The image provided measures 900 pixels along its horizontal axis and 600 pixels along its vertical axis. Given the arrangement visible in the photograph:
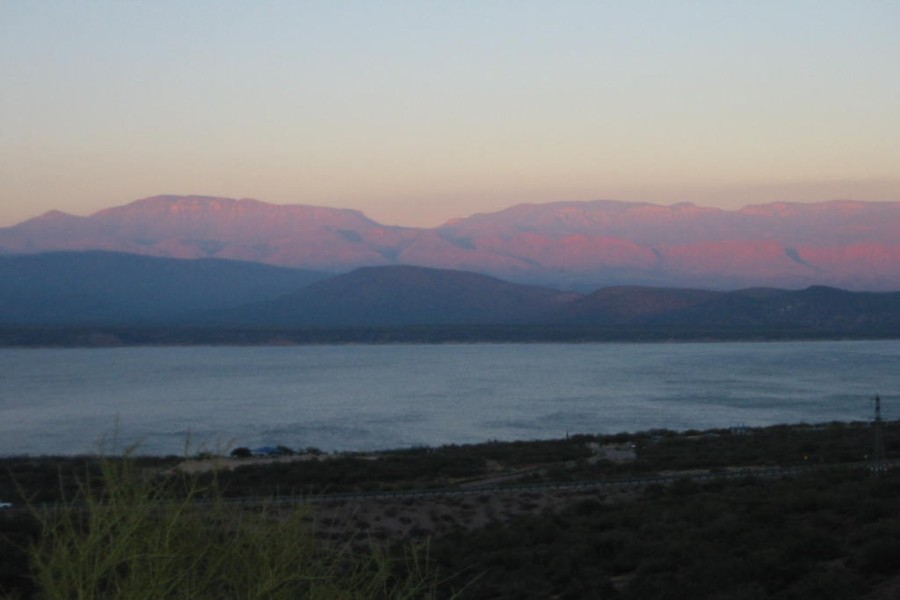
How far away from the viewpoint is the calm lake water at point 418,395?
47562 mm

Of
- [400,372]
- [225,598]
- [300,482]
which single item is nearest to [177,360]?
[400,372]

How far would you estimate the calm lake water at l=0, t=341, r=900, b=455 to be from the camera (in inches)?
1873

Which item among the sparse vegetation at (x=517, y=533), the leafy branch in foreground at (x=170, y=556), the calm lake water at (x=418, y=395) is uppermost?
the leafy branch in foreground at (x=170, y=556)

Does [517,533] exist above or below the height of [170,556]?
below

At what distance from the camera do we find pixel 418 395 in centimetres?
6806

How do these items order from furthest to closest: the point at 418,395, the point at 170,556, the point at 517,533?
the point at 418,395
the point at 517,533
the point at 170,556

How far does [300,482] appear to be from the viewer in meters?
23.9

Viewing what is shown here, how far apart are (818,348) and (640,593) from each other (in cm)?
11825

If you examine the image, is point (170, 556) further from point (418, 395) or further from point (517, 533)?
point (418, 395)

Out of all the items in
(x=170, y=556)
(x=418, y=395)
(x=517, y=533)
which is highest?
(x=170, y=556)

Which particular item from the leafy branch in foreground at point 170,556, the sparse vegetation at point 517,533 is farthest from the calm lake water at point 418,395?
the leafy branch in foreground at point 170,556

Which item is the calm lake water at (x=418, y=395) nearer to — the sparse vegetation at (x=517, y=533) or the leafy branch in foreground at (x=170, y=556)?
the sparse vegetation at (x=517, y=533)

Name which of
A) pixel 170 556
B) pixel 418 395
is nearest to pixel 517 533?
pixel 170 556

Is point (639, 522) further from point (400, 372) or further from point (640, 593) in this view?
point (400, 372)
